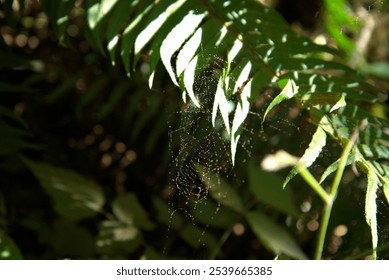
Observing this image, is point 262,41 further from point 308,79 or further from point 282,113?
point 282,113

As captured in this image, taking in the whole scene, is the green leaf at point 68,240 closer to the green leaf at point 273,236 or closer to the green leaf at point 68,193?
the green leaf at point 68,193

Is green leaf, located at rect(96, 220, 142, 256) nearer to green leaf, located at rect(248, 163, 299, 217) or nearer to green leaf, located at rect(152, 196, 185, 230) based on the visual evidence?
green leaf, located at rect(152, 196, 185, 230)

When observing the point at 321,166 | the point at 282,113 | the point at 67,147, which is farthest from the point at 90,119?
the point at 321,166

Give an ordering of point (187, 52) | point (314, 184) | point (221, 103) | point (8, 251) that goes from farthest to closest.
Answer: point (8, 251) < point (187, 52) < point (221, 103) < point (314, 184)

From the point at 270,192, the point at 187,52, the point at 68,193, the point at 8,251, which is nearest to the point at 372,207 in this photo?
the point at 187,52

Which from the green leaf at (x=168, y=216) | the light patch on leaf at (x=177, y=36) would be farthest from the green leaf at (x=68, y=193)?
the light patch on leaf at (x=177, y=36)

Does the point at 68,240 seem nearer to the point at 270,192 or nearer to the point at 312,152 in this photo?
the point at 270,192
